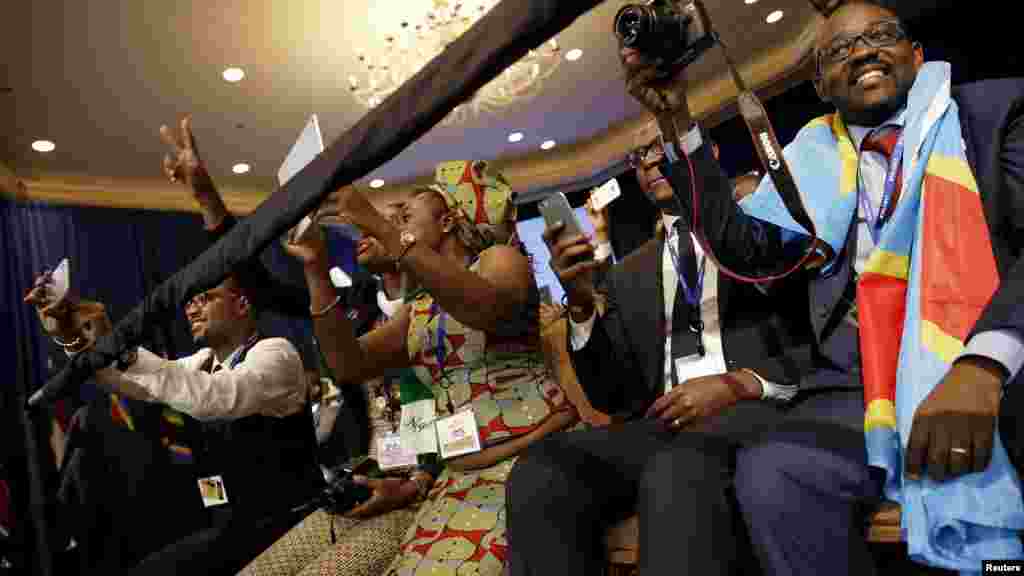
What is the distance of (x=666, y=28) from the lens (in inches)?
39.5

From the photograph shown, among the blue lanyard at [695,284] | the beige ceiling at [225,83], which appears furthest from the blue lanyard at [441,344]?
the beige ceiling at [225,83]

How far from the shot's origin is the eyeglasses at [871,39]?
52.7 inches

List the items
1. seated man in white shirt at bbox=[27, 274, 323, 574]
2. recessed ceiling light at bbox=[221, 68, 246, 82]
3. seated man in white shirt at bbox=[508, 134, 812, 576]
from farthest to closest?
recessed ceiling light at bbox=[221, 68, 246, 82]
seated man in white shirt at bbox=[27, 274, 323, 574]
seated man in white shirt at bbox=[508, 134, 812, 576]

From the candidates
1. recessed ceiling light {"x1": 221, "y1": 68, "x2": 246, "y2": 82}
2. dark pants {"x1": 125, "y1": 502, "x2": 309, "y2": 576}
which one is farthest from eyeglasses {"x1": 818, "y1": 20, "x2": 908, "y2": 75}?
recessed ceiling light {"x1": 221, "y1": 68, "x2": 246, "y2": 82}

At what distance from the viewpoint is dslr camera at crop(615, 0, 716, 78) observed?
97 cm

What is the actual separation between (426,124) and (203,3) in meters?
4.32

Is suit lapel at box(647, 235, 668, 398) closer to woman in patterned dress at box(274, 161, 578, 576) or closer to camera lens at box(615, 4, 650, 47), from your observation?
woman in patterned dress at box(274, 161, 578, 576)

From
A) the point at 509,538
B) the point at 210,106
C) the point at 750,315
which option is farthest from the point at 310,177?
→ the point at 210,106

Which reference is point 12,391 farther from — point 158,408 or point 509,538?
point 509,538

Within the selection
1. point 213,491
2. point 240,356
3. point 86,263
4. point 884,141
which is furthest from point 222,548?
point 86,263

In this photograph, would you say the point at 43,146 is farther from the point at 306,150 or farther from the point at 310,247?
the point at 306,150

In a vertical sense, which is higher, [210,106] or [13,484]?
[210,106]

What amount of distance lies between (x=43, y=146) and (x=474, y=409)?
229 inches

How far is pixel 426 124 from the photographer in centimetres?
72
